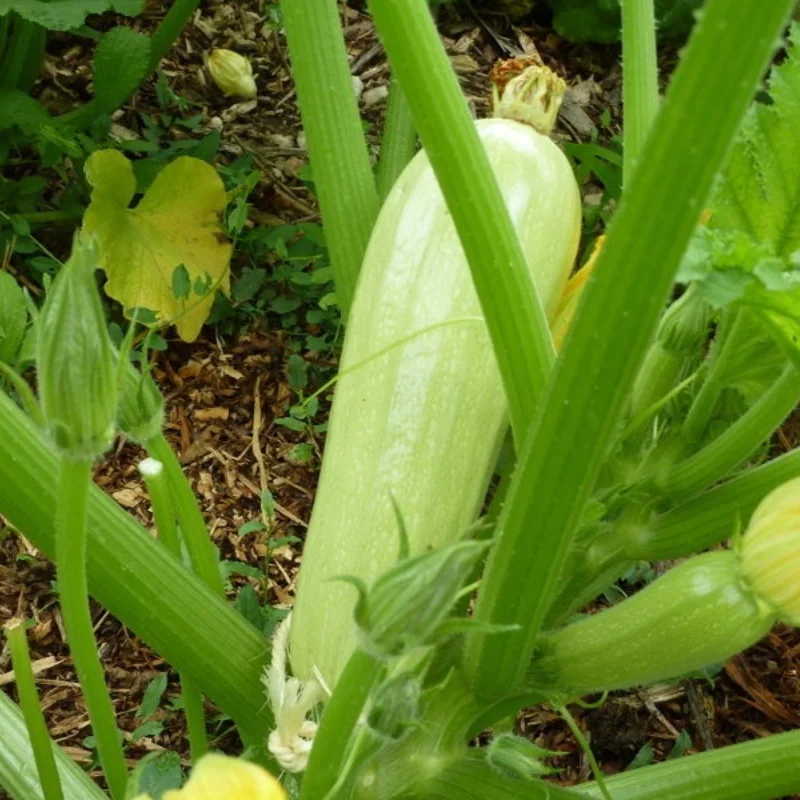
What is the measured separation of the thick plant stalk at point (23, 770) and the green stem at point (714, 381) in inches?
28.9

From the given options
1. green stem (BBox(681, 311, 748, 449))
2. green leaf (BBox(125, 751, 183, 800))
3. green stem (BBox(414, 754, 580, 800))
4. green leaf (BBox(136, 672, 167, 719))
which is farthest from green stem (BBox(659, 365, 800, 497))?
green leaf (BBox(136, 672, 167, 719))

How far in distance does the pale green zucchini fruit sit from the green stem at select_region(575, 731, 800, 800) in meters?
0.35

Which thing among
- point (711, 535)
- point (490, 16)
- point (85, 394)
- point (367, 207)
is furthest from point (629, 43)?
point (490, 16)

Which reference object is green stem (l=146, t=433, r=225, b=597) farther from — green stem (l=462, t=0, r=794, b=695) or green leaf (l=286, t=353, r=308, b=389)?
green leaf (l=286, t=353, r=308, b=389)

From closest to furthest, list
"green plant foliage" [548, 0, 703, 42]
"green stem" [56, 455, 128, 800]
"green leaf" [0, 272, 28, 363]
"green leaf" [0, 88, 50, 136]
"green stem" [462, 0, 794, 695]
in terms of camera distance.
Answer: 1. "green stem" [462, 0, 794, 695]
2. "green stem" [56, 455, 128, 800]
3. "green leaf" [0, 272, 28, 363]
4. "green leaf" [0, 88, 50, 136]
5. "green plant foliage" [548, 0, 703, 42]

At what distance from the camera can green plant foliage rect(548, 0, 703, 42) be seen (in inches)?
99.7

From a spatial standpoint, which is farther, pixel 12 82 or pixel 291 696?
pixel 12 82

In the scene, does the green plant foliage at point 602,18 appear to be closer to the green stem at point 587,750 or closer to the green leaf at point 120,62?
the green leaf at point 120,62

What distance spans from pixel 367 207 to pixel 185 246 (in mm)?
644

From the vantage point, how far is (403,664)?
118 centimetres

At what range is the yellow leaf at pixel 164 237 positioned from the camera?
6.68 ft

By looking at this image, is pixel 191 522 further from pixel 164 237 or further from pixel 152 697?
pixel 164 237

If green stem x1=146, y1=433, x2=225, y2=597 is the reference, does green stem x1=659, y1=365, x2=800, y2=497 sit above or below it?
above

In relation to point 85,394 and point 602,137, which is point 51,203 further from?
point 85,394
